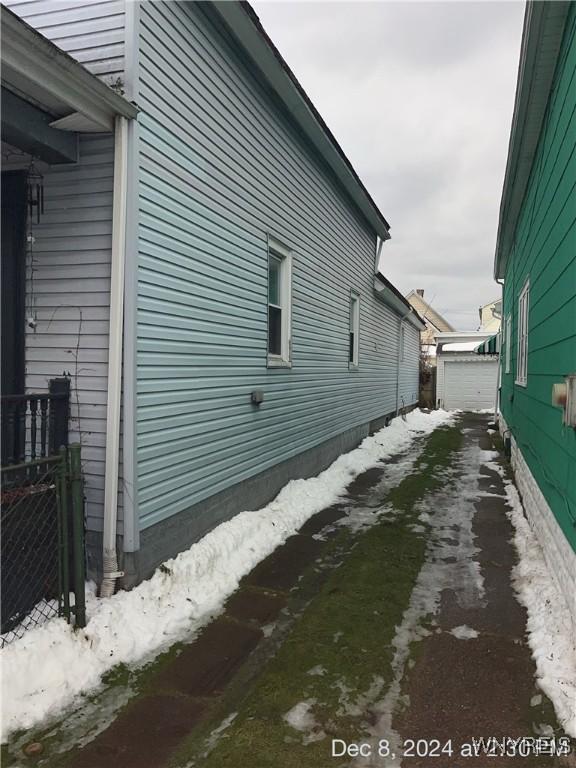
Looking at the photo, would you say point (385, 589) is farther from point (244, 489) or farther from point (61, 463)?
point (61, 463)

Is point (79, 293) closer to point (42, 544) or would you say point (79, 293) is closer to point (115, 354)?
point (115, 354)

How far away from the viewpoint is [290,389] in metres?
6.89

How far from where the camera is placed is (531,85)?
15.8 ft

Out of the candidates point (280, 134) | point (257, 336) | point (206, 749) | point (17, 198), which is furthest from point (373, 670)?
point (280, 134)

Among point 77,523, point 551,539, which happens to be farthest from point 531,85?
point 77,523

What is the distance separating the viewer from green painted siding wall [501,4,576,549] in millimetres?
3500

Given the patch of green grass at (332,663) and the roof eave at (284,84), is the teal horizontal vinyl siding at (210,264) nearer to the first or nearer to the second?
the roof eave at (284,84)

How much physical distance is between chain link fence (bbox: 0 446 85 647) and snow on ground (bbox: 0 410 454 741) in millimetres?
174

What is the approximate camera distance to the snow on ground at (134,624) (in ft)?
8.53

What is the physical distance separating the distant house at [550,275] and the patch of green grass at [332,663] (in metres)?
1.21

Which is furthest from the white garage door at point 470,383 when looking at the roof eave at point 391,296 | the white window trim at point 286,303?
the white window trim at point 286,303

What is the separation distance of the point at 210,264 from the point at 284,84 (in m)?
2.60

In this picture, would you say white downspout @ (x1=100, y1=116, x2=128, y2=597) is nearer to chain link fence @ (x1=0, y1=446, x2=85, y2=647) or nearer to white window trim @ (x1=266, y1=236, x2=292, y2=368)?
chain link fence @ (x1=0, y1=446, x2=85, y2=647)

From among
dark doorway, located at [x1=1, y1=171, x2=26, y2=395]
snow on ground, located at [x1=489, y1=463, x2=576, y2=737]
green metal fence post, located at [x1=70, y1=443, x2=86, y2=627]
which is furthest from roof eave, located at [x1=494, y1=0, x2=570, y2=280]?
green metal fence post, located at [x1=70, y1=443, x2=86, y2=627]
